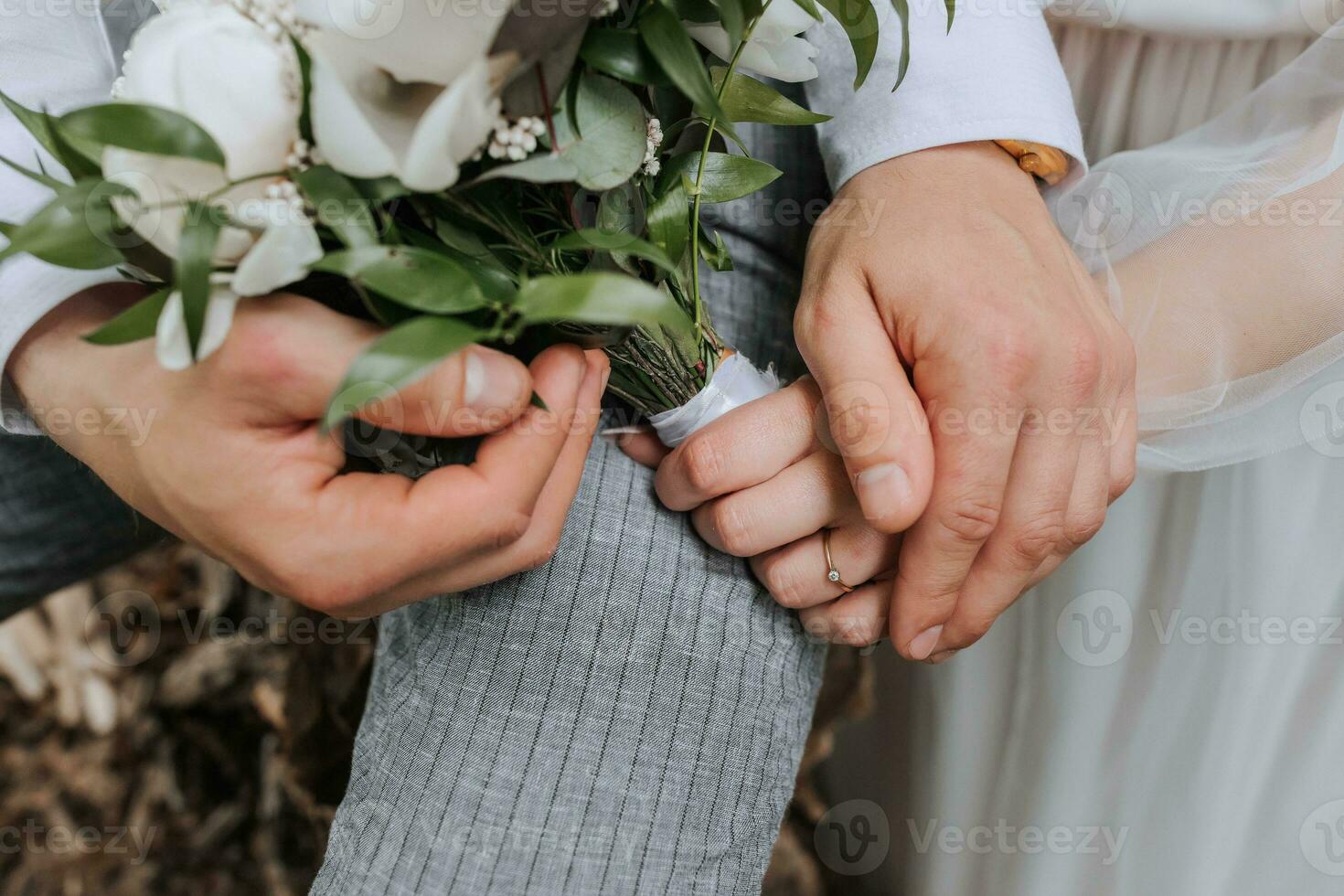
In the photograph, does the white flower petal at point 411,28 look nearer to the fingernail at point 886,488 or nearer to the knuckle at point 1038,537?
the fingernail at point 886,488

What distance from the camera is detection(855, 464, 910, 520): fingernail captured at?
56cm

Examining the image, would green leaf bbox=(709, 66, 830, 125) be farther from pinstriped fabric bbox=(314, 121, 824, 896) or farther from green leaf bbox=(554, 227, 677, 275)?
pinstriped fabric bbox=(314, 121, 824, 896)

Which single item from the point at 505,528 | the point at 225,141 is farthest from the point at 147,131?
the point at 505,528

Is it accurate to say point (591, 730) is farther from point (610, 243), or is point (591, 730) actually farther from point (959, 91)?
point (959, 91)

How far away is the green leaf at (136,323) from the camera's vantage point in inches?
15.1

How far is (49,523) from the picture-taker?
2.56 ft

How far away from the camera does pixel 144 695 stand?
55.5 inches

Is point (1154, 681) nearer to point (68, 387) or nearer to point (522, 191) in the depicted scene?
point (522, 191)

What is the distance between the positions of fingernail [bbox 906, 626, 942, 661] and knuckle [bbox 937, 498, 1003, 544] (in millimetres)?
84

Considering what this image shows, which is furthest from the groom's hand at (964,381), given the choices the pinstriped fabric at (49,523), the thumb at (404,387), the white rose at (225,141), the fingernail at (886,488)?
the pinstriped fabric at (49,523)

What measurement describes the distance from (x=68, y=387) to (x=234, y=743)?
101 centimetres

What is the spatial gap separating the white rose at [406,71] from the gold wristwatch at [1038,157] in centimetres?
44

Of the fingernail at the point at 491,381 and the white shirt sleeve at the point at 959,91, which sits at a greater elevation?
the white shirt sleeve at the point at 959,91

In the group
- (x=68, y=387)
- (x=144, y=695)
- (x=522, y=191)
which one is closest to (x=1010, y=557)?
(x=522, y=191)
